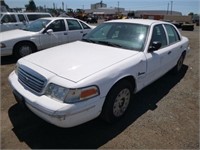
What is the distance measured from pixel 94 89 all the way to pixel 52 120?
66cm

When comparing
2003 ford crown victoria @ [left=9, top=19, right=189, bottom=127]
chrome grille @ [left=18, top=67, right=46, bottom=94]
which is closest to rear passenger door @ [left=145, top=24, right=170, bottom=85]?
2003 ford crown victoria @ [left=9, top=19, right=189, bottom=127]

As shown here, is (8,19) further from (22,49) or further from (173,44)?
(173,44)

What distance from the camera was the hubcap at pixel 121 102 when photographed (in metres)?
3.33

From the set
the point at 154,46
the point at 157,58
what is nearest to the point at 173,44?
the point at 157,58

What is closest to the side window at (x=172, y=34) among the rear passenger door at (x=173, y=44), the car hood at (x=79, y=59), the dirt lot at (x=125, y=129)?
the rear passenger door at (x=173, y=44)

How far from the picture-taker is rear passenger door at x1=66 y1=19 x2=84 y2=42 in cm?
824

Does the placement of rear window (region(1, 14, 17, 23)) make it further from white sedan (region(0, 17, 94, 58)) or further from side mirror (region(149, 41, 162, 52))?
side mirror (region(149, 41, 162, 52))

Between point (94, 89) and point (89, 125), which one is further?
point (89, 125)

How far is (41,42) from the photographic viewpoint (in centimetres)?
745

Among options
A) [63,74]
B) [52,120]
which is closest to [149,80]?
[63,74]

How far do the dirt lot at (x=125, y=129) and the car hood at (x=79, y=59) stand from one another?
94 cm

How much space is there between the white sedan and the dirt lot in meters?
2.80

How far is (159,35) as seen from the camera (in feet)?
14.8

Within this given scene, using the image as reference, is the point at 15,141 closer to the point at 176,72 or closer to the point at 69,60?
the point at 69,60
